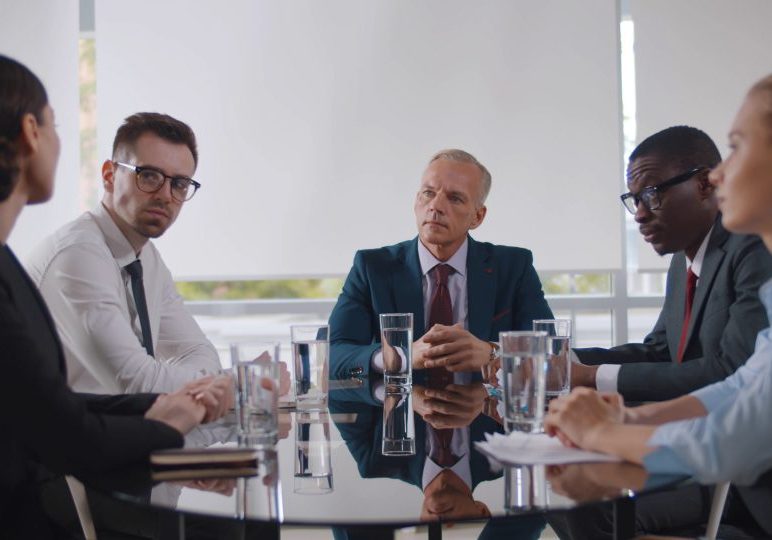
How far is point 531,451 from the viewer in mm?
1680

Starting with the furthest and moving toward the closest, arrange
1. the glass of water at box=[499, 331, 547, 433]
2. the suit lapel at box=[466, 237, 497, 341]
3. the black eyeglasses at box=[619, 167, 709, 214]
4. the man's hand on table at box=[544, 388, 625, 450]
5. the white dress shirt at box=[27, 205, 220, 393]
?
the suit lapel at box=[466, 237, 497, 341] < the black eyeglasses at box=[619, 167, 709, 214] < the white dress shirt at box=[27, 205, 220, 393] < the glass of water at box=[499, 331, 547, 433] < the man's hand on table at box=[544, 388, 625, 450]

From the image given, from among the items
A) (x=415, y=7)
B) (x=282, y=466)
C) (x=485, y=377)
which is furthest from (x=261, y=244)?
(x=282, y=466)

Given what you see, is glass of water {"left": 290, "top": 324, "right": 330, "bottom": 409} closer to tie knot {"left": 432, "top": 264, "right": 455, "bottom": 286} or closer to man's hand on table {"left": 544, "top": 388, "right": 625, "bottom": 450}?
man's hand on table {"left": 544, "top": 388, "right": 625, "bottom": 450}

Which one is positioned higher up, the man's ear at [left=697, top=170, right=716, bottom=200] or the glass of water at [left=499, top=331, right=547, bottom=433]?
the man's ear at [left=697, top=170, right=716, bottom=200]

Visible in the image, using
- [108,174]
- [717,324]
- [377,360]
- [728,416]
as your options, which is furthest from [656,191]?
[108,174]

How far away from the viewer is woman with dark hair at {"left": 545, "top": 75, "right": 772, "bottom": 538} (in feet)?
5.06

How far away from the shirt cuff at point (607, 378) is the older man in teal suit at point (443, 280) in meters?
0.67

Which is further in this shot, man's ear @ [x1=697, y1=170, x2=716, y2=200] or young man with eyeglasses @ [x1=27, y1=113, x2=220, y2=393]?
man's ear @ [x1=697, y1=170, x2=716, y2=200]

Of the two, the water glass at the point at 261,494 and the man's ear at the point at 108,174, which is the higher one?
the man's ear at the point at 108,174

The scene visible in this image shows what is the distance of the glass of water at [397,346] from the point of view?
2.42m

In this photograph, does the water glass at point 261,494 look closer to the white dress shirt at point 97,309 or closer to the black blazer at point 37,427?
the black blazer at point 37,427

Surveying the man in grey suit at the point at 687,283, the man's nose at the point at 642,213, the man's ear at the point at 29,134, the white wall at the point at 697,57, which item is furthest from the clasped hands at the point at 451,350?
the white wall at the point at 697,57

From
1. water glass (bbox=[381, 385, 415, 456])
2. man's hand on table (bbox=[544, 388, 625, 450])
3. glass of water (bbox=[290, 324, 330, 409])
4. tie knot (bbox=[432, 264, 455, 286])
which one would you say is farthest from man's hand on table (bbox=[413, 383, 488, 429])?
tie knot (bbox=[432, 264, 455, 286])

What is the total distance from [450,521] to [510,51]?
404 centimetres
